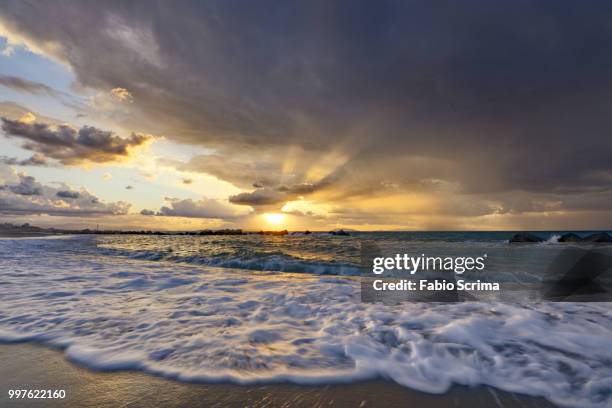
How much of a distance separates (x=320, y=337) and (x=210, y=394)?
6.32 feet

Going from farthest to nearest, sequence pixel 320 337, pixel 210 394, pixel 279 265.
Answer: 1. pixel 279 265
2. pixel 320 337
3. pixel 210 394

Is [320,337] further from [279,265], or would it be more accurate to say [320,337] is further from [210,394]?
[279,265]

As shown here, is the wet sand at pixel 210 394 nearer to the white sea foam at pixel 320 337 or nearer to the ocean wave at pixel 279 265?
the white sea foam at pixel 320 337

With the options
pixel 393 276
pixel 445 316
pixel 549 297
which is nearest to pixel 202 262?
pixel 393 276

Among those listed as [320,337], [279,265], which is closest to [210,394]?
[320,337]

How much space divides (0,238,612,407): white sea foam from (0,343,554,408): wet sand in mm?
167

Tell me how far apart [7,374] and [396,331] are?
474cm

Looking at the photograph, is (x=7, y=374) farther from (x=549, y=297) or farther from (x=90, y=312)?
(x=549, y=297)

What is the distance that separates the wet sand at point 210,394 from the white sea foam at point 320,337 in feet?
0.55

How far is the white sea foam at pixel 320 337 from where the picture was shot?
3.15 meters

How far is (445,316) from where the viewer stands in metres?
5.37

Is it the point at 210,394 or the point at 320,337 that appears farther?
the point at 320,337

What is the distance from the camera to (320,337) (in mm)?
4297

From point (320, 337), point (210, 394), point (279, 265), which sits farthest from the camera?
point (279, 265)
